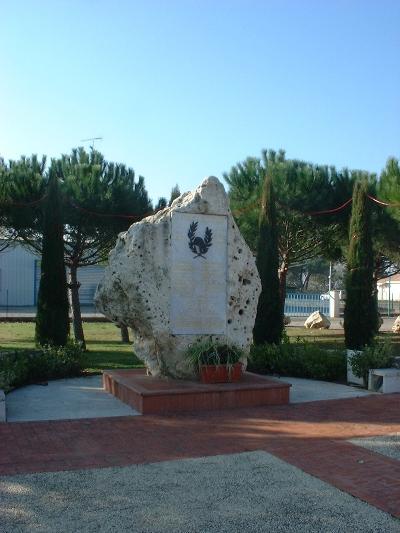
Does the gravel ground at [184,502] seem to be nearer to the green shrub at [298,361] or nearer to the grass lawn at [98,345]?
the green shrub at [298,361]

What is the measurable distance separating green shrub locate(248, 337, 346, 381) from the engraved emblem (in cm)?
353

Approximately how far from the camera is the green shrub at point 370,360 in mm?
10617

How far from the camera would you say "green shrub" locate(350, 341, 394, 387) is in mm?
10617

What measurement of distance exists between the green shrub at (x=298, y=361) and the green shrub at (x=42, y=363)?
3581 millimetres

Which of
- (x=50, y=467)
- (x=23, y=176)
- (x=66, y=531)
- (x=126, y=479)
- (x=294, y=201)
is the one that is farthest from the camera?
(x=294, y=201)

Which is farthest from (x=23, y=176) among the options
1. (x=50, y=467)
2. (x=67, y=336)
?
(x=50, y=467)

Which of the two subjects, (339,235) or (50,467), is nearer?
(50,467)

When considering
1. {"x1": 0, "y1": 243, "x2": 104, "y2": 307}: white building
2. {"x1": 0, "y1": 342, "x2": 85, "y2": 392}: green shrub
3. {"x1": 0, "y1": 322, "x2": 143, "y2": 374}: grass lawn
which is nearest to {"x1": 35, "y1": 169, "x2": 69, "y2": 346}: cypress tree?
{"x1": 0, "y1": 342, "x2": 85, "y2": 392}: green shrub

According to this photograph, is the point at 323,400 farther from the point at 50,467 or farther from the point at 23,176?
the point at 23,176

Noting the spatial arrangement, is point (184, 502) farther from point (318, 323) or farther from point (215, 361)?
point (318, 323)

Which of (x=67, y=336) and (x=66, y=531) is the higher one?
(x=67, y=336)

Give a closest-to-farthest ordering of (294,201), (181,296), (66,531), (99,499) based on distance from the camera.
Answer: (66,531), (99,499), (181,296), (294,201)

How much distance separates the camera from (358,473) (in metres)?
5.47

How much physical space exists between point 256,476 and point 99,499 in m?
1.45
